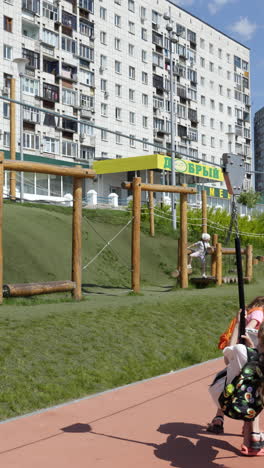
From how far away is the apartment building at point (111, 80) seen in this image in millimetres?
52906

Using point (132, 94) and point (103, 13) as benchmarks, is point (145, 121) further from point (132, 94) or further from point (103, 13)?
point (103, 13)

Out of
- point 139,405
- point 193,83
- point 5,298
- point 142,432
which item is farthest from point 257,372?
point 193,83

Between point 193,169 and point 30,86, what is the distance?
50.0ft

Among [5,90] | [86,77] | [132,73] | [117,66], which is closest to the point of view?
[5,90]

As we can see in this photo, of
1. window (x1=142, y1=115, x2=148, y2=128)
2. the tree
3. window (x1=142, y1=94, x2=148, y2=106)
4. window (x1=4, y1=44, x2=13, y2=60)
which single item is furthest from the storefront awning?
window (x1=142, y1=94, x2=148, y2=106)

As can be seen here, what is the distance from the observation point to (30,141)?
172 ft

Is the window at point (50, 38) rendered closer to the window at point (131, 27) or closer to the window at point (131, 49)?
the window at point (131, 49)

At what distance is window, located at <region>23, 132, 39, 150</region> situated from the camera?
51.9 m

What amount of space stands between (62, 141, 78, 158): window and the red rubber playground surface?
50207 mm

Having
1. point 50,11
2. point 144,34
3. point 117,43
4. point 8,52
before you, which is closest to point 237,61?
point 144,34

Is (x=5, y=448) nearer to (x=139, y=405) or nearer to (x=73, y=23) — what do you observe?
(x=139, y=405)

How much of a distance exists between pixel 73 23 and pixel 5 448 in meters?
57.2

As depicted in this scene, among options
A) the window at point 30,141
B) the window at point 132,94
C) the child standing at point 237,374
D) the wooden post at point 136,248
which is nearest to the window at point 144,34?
the window at point 132,94

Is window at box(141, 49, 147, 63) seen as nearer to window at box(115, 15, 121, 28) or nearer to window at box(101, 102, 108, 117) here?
window at box(115, 15, 121, 28)
